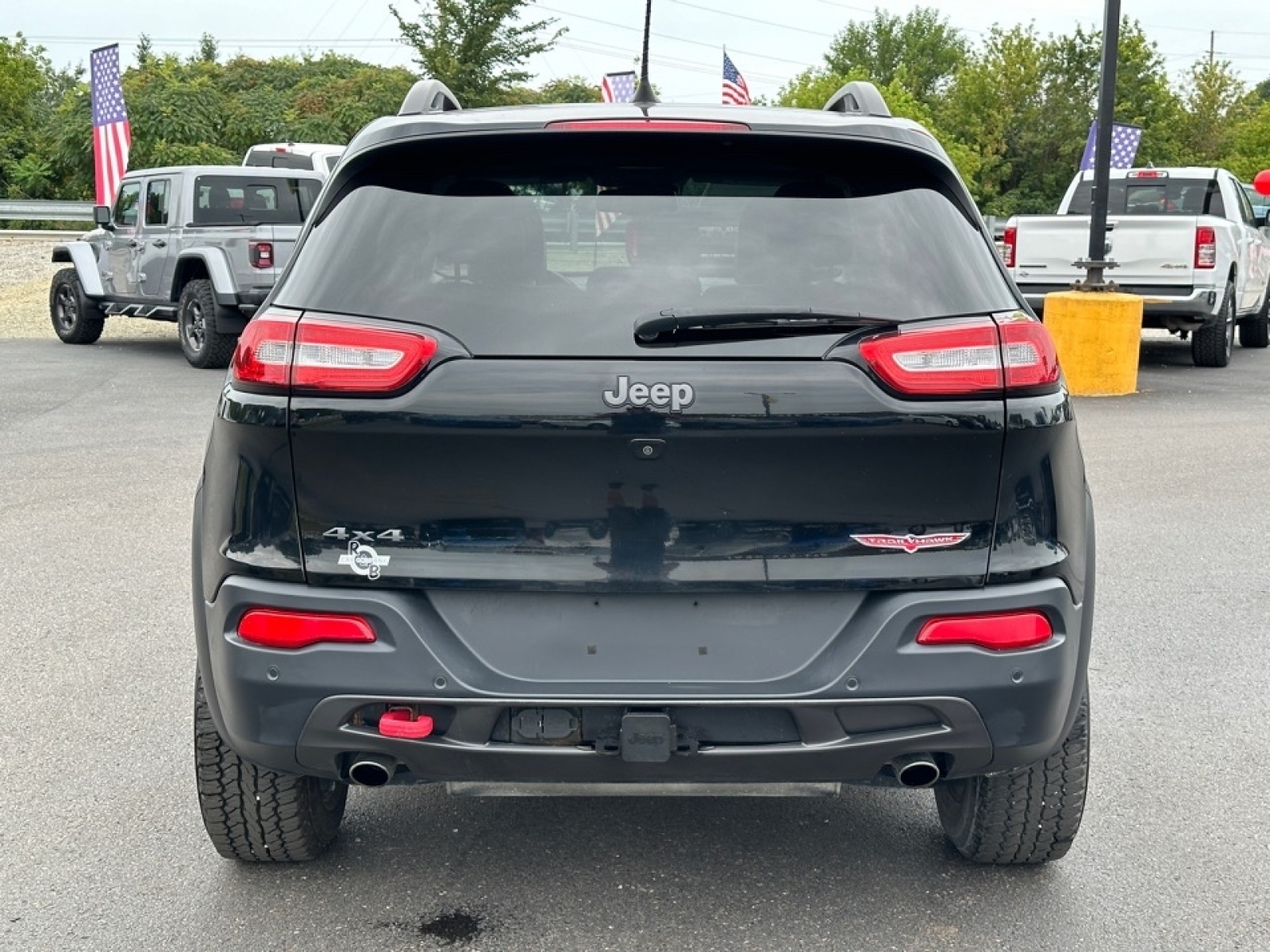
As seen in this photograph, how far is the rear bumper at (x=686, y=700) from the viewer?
2822 mm

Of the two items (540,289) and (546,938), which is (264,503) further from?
(546,938)

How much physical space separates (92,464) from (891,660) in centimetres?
781

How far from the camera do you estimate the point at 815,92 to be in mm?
84625

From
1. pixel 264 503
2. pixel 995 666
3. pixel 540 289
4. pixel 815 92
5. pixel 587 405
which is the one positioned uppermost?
pixel 815 92

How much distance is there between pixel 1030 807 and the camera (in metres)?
3.40

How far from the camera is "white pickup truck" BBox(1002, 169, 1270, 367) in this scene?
14.2 meters

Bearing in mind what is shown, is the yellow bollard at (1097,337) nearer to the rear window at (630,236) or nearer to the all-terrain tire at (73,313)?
the rear window at (630,236)

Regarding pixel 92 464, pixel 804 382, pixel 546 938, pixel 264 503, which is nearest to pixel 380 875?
pixel 546 938

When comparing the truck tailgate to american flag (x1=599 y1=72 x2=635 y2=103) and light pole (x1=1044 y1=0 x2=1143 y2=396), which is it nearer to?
light pole (x1=1044 y1=0 x2=1143 y2=396)

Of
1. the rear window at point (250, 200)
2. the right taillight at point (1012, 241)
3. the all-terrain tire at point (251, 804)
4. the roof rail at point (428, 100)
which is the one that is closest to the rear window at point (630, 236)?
the roof rail at point (428, 100)

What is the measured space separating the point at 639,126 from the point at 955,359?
2.63 feet

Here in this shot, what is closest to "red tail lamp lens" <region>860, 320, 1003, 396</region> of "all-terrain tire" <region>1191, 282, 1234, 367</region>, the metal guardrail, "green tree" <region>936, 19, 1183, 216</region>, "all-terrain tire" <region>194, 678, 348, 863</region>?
"all-terrain tire" <region>194, 678, 348, 863</region>

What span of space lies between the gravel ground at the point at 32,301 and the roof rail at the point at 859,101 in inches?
635

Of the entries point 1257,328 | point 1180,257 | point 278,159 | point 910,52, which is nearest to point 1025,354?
point 1180,257
